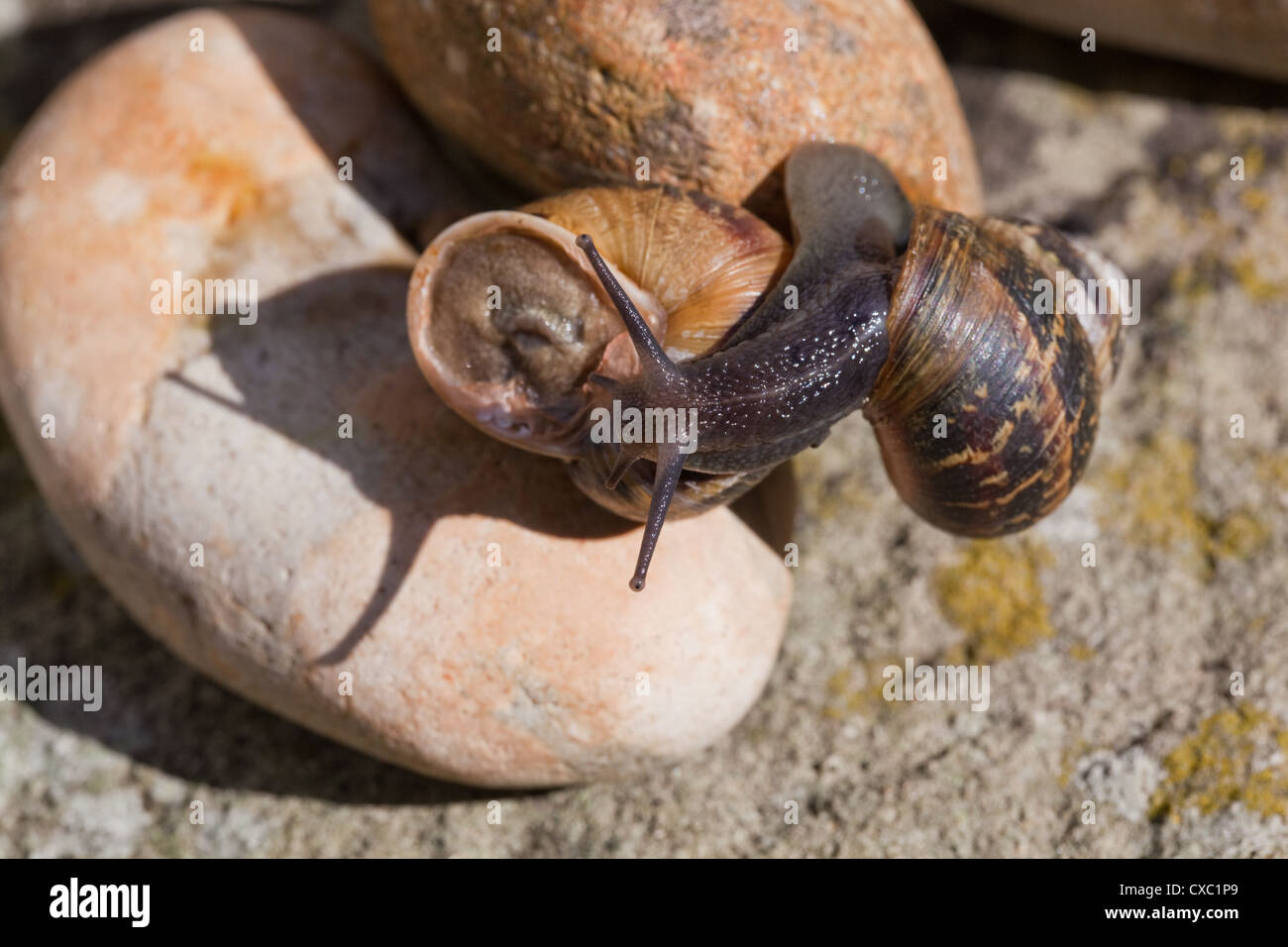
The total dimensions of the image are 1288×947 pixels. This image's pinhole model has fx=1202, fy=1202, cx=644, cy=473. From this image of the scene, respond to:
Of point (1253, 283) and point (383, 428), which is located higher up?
point (1253, 283)

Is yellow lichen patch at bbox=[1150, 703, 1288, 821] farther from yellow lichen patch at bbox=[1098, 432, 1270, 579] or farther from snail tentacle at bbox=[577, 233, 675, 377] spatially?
snail tentacle at bbox=[577, 233, 675, 377]

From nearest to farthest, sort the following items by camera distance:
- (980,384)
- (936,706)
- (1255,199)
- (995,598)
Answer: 1. (980,384)
2. (936,706)
3. (995,598)
4. (1255,199)

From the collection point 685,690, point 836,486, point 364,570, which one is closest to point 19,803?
point 364,570

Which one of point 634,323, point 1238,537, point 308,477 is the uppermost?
point 634,323

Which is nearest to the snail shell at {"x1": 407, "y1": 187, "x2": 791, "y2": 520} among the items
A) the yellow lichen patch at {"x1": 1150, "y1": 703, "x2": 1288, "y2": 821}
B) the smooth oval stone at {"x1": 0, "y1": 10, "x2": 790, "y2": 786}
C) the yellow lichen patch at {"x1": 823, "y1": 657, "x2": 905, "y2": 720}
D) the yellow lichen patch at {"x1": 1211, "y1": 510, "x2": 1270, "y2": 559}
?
the smooth oval stone at {"x1": 0, "y1": 10, "x2": 790, "y2": 786}

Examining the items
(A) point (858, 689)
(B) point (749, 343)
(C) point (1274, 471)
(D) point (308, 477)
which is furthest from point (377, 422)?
(C) point (1274, 471)

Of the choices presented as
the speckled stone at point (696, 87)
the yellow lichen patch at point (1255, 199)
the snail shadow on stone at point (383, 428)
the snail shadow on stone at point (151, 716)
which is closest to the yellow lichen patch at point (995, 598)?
the snail shadow on stone at point (383, 428)

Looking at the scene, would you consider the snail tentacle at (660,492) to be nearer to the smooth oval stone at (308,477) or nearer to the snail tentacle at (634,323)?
the snail tentacle at (634,323)

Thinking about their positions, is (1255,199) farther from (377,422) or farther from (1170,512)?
(377,422)
